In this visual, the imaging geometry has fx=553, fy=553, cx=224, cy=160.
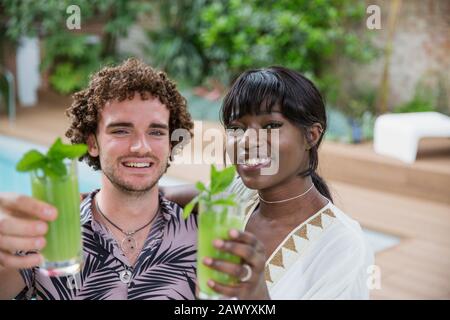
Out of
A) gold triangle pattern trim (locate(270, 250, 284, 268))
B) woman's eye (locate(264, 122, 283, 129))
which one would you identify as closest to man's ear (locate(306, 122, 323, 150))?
woman's eye (locate(264, 122, 283, 129))

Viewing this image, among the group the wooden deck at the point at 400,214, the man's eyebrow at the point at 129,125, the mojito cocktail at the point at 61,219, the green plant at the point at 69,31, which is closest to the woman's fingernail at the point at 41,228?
the mojito cocktail at the point at 61,219

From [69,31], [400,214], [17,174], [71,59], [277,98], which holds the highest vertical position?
[69,31]

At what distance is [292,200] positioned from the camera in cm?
177

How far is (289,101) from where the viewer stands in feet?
5.46

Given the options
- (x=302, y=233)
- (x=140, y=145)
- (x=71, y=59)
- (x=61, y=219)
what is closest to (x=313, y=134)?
(x=302, y=233)

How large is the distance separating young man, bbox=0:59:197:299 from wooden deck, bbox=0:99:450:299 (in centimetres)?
130

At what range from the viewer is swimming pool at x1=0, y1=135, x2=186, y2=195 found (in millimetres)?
5980

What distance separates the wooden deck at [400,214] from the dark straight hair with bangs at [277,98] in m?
1.14

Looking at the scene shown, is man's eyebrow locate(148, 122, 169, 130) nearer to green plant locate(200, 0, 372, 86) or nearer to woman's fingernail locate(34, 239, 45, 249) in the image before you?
woman's fingernail locate(34, 239, 45, 249)

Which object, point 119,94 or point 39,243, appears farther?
point 119,94

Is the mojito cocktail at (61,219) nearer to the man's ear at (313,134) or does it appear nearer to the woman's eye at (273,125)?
the woman's eye at (273,125)

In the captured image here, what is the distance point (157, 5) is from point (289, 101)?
888 centimetres

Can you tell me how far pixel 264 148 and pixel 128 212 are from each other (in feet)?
1.62

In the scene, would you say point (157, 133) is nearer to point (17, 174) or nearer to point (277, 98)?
point (277, 98)
